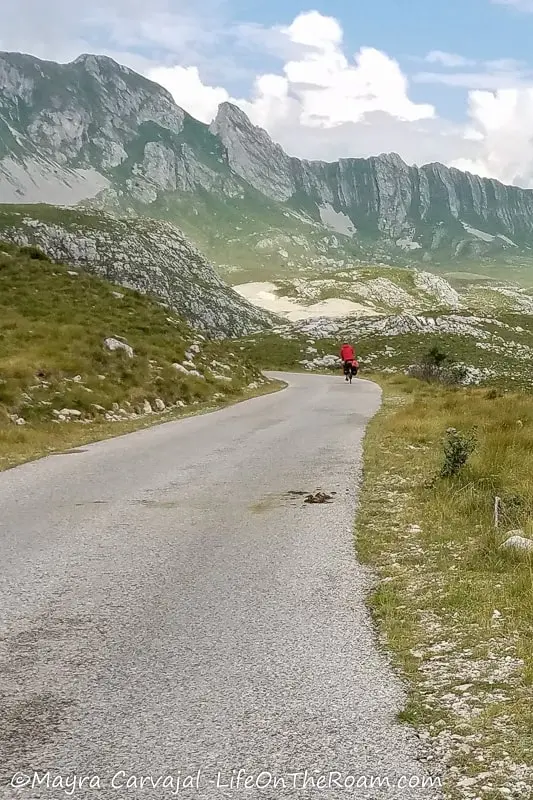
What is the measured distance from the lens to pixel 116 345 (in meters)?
27.0

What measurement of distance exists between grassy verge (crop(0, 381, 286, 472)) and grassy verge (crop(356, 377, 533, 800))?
282 inches

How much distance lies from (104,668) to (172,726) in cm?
101

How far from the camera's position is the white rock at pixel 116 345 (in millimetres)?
26844

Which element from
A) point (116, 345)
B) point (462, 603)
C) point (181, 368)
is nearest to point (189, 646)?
point (462, 603)

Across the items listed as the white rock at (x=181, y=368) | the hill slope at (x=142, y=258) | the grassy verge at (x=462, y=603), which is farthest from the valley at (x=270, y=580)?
the hill slope at (x=142, y=258)

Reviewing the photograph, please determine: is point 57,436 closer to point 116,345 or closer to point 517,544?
point 116,345

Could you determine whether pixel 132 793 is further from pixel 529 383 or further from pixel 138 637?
pixel 529 383

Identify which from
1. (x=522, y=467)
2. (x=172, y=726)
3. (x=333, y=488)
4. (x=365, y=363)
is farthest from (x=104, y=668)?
(x=365, y=363)

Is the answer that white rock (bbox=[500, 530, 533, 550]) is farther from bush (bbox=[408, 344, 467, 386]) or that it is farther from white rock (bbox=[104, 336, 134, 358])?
bush (bbox=[408, 344, 467, 386])

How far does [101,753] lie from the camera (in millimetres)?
3898

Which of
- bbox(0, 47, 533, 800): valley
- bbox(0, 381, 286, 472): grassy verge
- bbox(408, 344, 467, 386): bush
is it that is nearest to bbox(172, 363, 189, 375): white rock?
bbox(0, 381, 286, 472): grassy verge

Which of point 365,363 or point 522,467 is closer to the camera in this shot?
point 522,467

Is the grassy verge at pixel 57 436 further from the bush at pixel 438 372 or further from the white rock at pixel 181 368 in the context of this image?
the bush at pixel 438 372

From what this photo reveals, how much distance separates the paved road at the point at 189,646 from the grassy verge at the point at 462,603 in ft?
0.83
